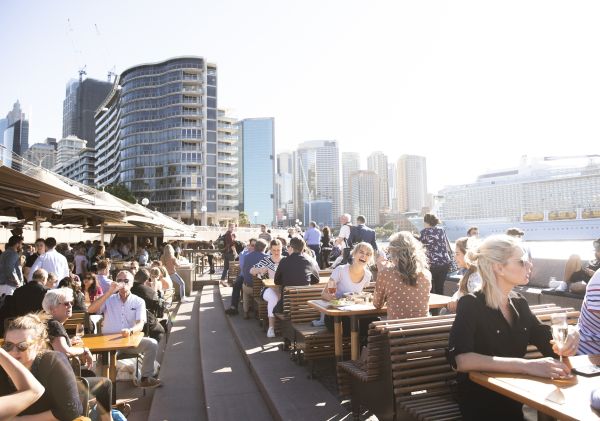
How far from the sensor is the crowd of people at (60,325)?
2.45 meters

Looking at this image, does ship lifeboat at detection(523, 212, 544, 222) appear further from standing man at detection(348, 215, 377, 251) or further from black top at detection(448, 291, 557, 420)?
black top at detection(448, 291, 557, 420)

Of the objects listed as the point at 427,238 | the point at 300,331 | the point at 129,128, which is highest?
the point at 129,128

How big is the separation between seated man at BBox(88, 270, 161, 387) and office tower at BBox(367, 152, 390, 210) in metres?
169

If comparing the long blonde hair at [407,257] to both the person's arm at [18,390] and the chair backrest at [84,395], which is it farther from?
the person's arm at [18,390]

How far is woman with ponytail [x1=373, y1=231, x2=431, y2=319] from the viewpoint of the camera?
4.02 m

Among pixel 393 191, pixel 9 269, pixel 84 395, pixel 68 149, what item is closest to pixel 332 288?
pixel 84 395

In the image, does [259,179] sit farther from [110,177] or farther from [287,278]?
[287,278]

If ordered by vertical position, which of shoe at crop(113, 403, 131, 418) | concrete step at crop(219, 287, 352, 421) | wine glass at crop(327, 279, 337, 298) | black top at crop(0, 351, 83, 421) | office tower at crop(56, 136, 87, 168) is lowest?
shoe at crop(113, 403, 131, 418)

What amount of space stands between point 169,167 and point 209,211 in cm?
1197

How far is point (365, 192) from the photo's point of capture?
178m

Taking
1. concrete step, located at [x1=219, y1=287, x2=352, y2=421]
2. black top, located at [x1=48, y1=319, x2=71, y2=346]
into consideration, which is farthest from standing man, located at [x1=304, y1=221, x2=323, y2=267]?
black top, located at [x1=48, y1=319, x2=71, y2=346]

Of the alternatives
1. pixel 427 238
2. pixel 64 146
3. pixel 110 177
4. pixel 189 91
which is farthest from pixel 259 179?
pixel 427 238

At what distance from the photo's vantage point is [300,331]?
5.29m

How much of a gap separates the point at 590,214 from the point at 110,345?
4932 cm
